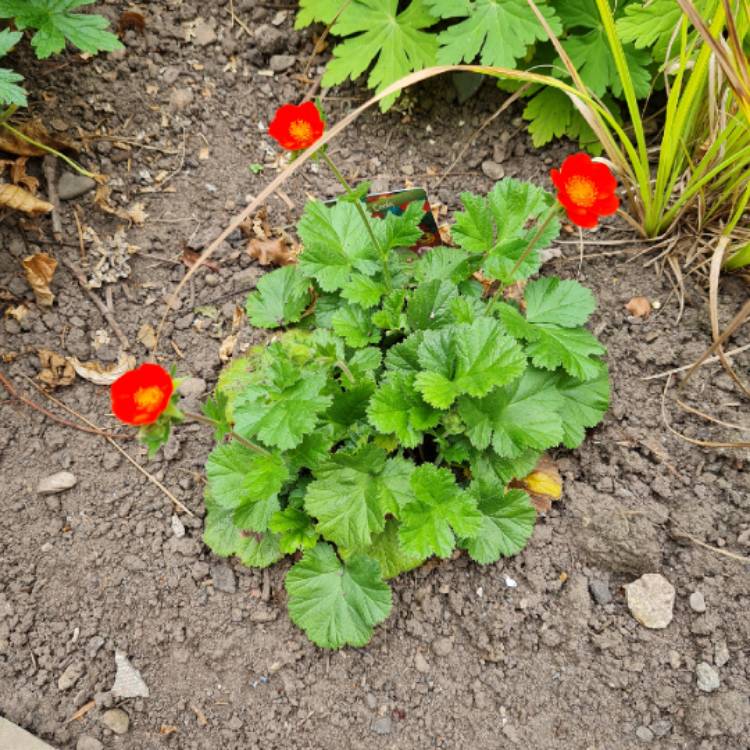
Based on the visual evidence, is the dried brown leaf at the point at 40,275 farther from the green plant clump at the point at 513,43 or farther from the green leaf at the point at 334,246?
the green plant clump at the point at 513,43

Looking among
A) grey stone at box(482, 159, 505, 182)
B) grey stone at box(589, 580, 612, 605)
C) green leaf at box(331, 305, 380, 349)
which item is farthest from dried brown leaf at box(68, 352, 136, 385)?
grey stone at box(589, 580, 612, 605)

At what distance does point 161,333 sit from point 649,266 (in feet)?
5.24

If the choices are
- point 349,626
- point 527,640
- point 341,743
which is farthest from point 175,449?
point 527,640

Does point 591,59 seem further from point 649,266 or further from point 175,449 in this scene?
point 175,449

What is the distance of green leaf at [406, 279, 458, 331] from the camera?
1.98 meters

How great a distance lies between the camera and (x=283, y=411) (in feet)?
5.74

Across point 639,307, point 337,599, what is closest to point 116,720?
point 337,599

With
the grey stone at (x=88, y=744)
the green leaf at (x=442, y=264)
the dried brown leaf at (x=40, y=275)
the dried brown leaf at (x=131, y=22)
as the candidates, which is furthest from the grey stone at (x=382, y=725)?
the dried brown leaf at (x=131, y=22)

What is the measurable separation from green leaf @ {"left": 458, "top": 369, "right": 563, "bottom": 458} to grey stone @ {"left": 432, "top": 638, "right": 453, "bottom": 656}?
526mm

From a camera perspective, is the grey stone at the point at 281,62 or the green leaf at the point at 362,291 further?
the grey stone at the point at 281,62

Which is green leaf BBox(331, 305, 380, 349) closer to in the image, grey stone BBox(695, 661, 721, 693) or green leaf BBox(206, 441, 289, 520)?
green leaf BBox(206, 441, 289, 520)

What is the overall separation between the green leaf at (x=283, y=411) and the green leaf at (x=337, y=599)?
Result: 38 cm

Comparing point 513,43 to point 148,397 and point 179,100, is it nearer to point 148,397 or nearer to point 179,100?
point 179,100

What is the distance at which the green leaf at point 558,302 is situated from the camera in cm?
203
